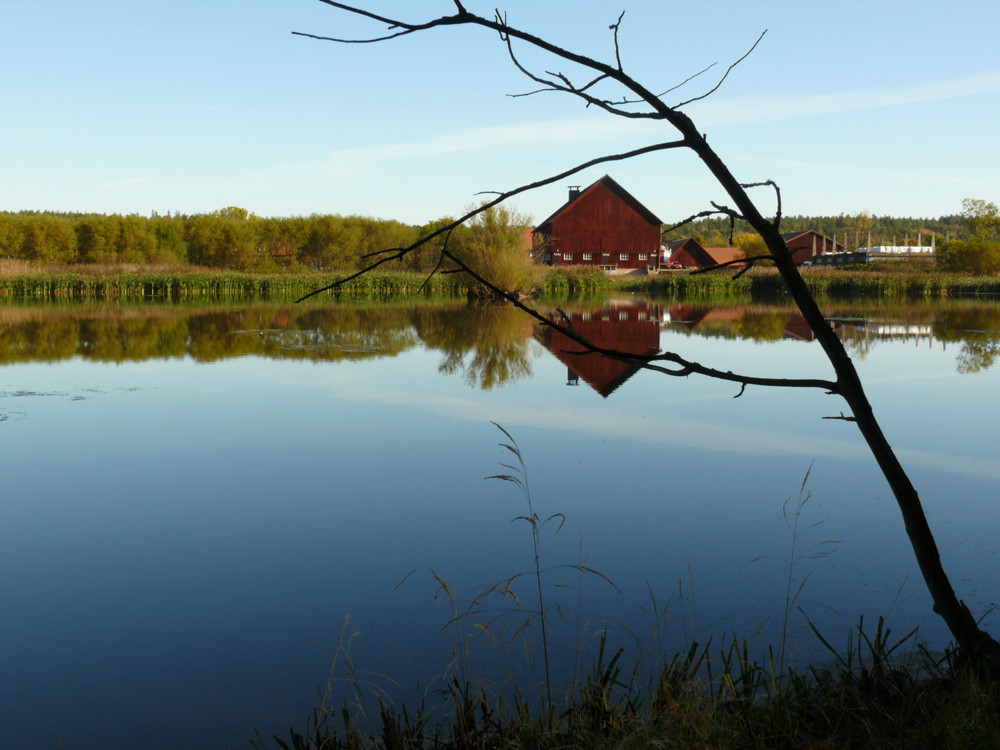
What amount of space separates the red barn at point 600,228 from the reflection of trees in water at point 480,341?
2232 centimetres

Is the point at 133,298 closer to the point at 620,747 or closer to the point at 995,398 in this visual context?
the point at 995,398

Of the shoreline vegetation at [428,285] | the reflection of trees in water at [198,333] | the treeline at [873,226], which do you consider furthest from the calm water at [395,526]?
the treeline at [873,226]

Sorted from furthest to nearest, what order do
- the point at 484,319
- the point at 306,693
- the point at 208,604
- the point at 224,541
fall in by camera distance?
1. the point at 484,319
2. the point at 224,541
3. the point at 208,604
4. the point at 306,693

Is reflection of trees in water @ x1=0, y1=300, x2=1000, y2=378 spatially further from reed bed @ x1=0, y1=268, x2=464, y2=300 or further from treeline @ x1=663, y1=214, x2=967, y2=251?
treeline @ x1=663, y1=214, x2=967, y2=251

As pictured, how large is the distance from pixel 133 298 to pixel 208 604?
117ft

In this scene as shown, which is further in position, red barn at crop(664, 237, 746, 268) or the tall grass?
red barn at crop(664, 237, 746, 268)

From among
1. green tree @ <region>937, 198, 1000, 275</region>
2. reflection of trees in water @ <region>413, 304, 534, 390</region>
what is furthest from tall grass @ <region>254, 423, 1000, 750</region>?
green tree @ <region>937, 198, 1000, 275</region>

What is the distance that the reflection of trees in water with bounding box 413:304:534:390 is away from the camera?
1305cm

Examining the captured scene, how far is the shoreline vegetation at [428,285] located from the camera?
3769 cm

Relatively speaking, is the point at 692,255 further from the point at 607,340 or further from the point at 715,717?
the point at 715,717

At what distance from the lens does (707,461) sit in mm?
7238

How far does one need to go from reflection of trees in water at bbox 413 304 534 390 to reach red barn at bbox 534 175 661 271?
22.3 m

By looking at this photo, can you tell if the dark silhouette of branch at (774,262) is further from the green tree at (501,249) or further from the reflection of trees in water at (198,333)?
the green tree at (501,249)

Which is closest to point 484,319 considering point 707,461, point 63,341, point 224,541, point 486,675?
point 63,341
